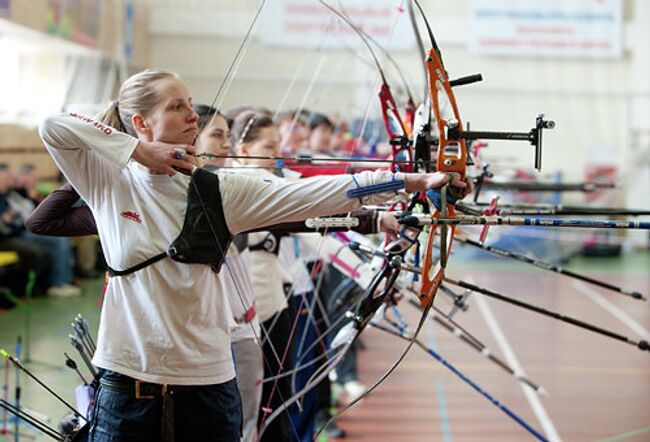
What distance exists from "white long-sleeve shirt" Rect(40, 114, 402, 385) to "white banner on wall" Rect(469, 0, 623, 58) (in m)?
10.6

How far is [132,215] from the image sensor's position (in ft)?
5.47

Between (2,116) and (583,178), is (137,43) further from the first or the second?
(583,178)

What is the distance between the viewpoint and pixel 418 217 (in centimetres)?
169

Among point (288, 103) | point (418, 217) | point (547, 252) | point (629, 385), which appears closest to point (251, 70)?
point (288, 103)

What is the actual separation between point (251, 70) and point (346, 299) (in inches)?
285

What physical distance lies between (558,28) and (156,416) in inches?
441

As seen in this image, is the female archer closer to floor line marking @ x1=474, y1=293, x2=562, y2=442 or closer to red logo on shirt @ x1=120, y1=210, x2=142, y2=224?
red logo on shirt @ x1=120, y1=210, x2=142, y2=224

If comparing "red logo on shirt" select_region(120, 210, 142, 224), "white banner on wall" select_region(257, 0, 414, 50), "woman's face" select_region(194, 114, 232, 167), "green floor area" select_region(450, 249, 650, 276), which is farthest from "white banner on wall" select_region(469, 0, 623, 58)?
"red logo on shirt" select_region(120, 210, 142, 224)

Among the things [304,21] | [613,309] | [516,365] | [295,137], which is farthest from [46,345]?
[304,21]

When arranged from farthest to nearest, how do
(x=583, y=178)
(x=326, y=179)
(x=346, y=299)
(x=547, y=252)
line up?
1. (x=583, y=178)
2. (x=547, y=252)
3. (x=346, y=299)
4. (x=326, y=179)

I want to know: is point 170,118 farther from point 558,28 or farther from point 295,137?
point 558,28

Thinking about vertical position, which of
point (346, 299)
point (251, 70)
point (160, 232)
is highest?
point (251, 70)

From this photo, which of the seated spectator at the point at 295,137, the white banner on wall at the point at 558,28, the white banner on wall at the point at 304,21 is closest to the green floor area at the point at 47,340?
the seated spectator at the point at 295,137

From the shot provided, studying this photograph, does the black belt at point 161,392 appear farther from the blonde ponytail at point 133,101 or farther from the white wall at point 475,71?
the white wall at point 475,71
